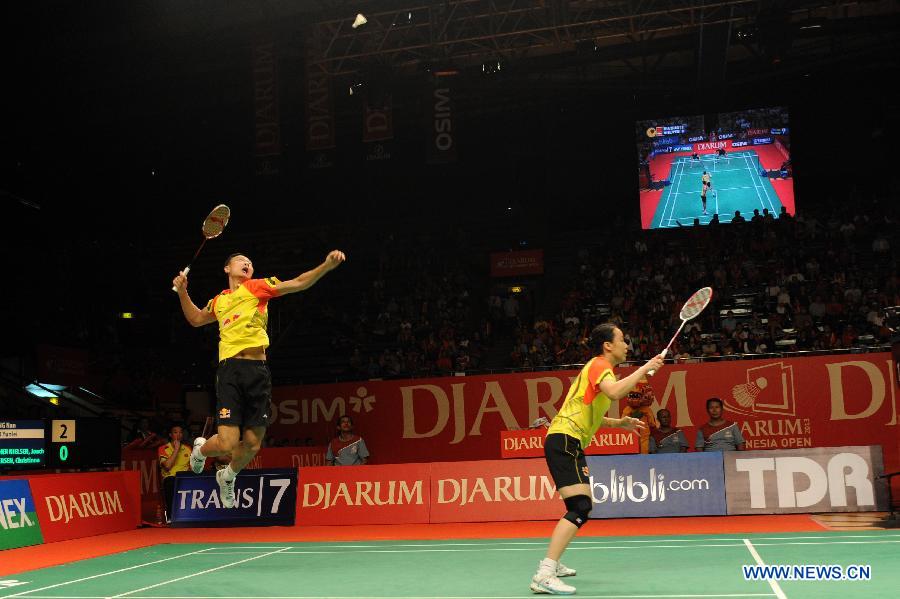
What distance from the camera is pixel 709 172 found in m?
29.8

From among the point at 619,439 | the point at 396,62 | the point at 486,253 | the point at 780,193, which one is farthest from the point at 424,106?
the point at 619,439

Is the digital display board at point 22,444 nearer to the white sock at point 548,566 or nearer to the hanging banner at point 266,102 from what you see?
the white sock at point 548,566

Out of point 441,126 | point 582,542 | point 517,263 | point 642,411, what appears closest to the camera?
point 582,542

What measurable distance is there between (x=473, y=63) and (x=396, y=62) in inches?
212

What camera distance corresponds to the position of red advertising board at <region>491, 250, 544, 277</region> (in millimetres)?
31422

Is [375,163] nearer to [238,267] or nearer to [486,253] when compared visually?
[486,253]

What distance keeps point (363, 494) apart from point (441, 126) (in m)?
14.9

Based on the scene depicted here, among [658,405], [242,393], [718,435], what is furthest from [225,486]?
[658,405]

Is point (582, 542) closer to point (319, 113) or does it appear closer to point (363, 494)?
→ point (363, 494)

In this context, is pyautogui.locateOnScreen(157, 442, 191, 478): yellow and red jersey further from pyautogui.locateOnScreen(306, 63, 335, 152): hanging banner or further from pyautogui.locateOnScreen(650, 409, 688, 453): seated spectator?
pyautogui.locateOnScreen(306, 63, 335, 152): hanging banner

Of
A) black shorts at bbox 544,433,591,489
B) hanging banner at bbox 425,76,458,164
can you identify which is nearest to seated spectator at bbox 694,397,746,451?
black shorts at bbox 544,433,591,489

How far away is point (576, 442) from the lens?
7.69 meters

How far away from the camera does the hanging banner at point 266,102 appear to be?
26391 millimetres

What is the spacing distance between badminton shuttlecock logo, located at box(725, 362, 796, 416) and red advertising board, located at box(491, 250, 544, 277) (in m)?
11.6
